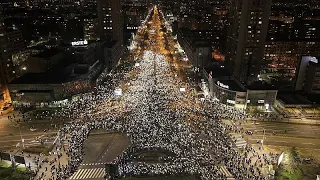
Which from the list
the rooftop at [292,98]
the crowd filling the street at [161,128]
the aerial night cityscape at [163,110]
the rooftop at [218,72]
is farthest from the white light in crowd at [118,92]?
the rooftop at [292,98]

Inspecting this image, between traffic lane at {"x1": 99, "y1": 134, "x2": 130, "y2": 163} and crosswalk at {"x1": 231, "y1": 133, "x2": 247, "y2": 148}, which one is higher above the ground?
crosswalk at {"x1": 231, "y1": 133, "x2": 247, "y2": 148}

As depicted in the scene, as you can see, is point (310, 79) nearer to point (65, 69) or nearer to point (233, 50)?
point (233, 50)

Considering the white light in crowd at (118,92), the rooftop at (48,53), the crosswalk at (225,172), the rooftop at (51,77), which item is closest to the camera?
the crosswalk at (225,172)

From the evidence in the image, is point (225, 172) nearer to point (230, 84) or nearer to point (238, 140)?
point (238, 140)

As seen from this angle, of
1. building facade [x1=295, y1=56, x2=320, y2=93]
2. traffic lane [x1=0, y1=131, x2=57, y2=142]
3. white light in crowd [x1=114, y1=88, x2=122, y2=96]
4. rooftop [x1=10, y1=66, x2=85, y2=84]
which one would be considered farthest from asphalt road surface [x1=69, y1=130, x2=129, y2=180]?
building facade [x1=295, y1=56, x2=320, y2=93]

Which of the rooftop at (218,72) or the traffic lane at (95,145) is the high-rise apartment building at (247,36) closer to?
the rooftop at (218,72)

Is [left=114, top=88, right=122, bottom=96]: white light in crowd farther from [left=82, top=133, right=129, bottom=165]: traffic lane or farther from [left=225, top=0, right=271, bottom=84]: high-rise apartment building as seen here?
[left=225, top=0, right=271, bottom=84]: high-rise apartment building
